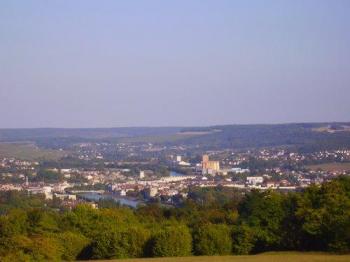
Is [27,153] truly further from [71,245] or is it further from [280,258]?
[280,258]

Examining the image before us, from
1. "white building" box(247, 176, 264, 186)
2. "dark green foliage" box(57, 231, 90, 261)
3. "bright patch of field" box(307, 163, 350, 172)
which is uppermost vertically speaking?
"dark green foliage" box(57, 231, 90, 261)

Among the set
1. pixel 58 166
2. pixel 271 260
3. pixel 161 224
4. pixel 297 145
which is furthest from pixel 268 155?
pixel 271 260

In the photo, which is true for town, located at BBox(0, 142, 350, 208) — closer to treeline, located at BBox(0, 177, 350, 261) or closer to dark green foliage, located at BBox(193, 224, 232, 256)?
treeline, located at BBox(0, 177, 350, 261)

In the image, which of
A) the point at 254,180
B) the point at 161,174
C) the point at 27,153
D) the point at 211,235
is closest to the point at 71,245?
the point at 211,235

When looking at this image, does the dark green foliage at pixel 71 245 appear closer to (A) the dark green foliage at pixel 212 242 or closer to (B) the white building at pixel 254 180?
(A) the dark green foliage at pixel 212 242

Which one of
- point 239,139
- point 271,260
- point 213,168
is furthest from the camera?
point 239,139

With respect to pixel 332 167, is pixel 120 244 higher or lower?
higher

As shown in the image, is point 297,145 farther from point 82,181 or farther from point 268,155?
point 82,181

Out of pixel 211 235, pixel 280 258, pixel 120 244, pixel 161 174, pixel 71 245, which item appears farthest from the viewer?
pixel 161 174

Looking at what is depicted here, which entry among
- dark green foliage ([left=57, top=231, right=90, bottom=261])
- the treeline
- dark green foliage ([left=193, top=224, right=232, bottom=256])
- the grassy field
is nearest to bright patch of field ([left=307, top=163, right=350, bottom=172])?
the treeline

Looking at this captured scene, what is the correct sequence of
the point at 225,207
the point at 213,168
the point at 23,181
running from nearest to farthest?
the point at 225,207, the point at 23,181, the point at 213,168

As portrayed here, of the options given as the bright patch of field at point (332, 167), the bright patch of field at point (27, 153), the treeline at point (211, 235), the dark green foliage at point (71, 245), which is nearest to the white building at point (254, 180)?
the bright patch of field at point (332, 167)
